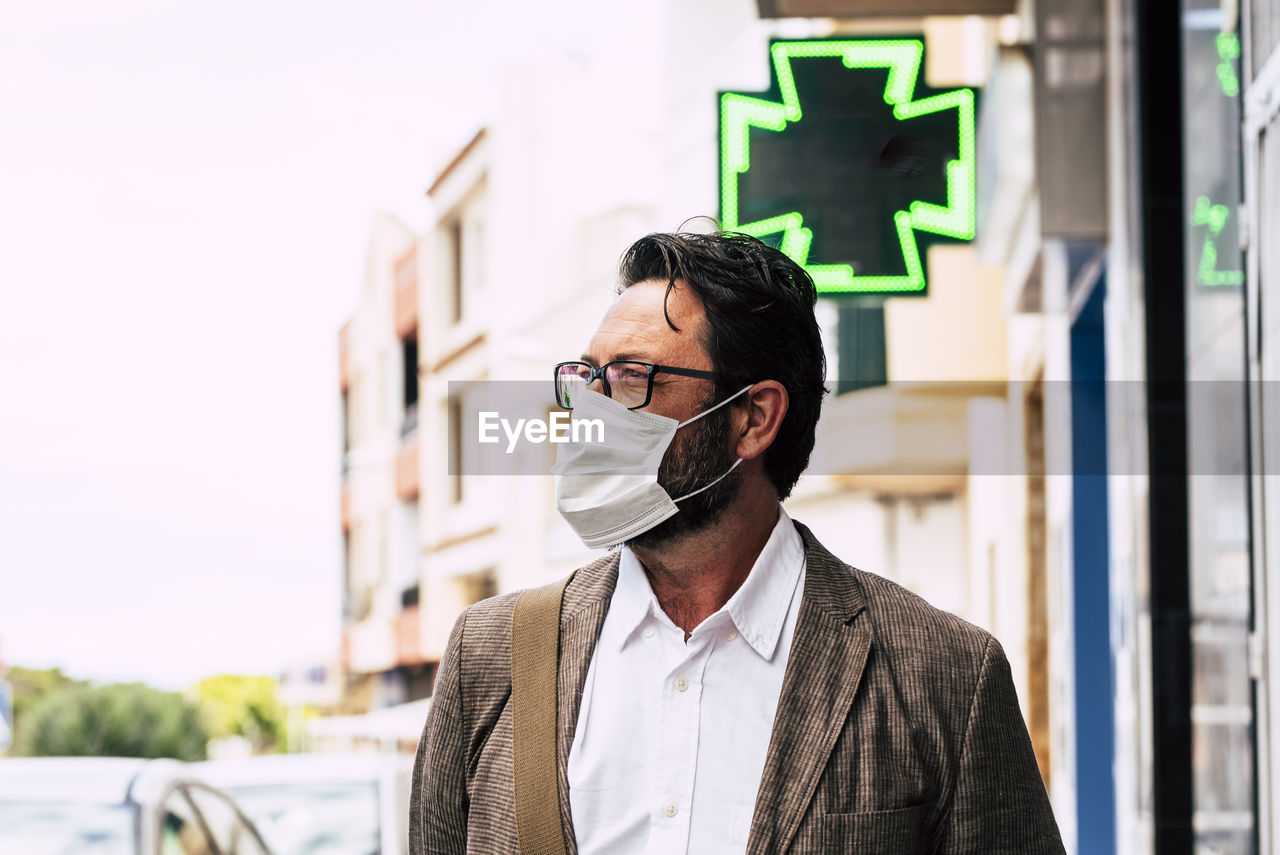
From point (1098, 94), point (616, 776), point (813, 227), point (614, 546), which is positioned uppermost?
point (1098, 94)

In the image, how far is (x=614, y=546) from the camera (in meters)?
2.58

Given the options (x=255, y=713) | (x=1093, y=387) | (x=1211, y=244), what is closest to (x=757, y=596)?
(x=1211, y=244)

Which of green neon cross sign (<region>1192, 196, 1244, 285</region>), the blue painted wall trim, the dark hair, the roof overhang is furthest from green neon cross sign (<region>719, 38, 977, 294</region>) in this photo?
the dark hair

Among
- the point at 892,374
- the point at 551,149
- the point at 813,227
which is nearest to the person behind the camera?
the point at 813,227

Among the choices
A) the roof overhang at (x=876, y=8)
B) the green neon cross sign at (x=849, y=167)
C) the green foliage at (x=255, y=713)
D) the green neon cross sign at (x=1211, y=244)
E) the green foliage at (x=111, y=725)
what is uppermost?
the roof overhang at (x=876, y=8)

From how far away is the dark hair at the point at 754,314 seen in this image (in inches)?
100

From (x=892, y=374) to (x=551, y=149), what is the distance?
14644 mm

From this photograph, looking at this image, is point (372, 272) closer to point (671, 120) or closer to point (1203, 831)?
point (671, 120)

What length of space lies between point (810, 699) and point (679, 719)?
0.61ft

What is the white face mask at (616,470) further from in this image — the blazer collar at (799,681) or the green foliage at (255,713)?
the green foliage at (255,713)

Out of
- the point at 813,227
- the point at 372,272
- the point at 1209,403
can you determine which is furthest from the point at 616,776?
the point at 372,272

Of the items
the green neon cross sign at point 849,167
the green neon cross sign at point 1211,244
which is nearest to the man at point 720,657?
the green neon cross sign at point 1211,244

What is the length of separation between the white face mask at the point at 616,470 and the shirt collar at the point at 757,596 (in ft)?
0.23

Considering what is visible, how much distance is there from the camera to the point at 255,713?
3054 inches
